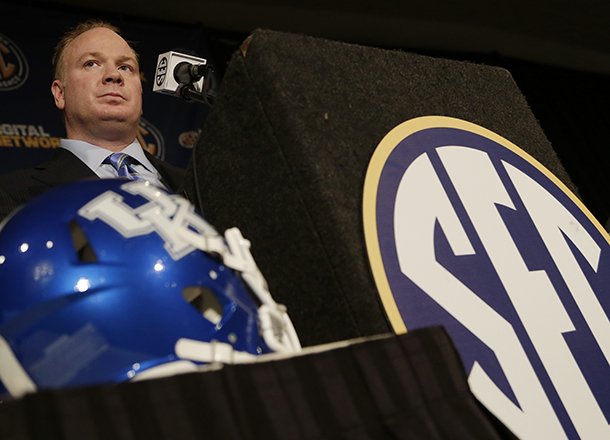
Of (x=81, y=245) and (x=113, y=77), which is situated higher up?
(x=113, y=77)

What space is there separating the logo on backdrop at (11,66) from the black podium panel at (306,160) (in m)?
2.01

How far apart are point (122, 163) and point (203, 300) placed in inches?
36.4

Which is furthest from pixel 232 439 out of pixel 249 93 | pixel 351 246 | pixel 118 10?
pixel 118 10

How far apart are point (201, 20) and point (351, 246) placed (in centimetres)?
287

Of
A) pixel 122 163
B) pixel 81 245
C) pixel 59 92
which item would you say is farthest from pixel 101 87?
pixel 81 245

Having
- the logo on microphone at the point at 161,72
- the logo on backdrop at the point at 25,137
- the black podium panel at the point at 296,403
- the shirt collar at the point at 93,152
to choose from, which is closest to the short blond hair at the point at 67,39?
the shirt collar at the point at 93,152

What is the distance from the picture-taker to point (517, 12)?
3895mm

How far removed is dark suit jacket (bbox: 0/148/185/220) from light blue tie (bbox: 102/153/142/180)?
5 centimetres

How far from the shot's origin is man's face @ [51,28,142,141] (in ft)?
5.31

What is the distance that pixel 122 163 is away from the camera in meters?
1.46

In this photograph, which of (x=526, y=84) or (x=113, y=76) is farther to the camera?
(x=526, y=84)

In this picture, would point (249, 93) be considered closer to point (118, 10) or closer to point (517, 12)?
point (118, 10)

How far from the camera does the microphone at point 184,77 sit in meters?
0.98

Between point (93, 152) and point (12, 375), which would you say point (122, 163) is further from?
point (12, 375)
